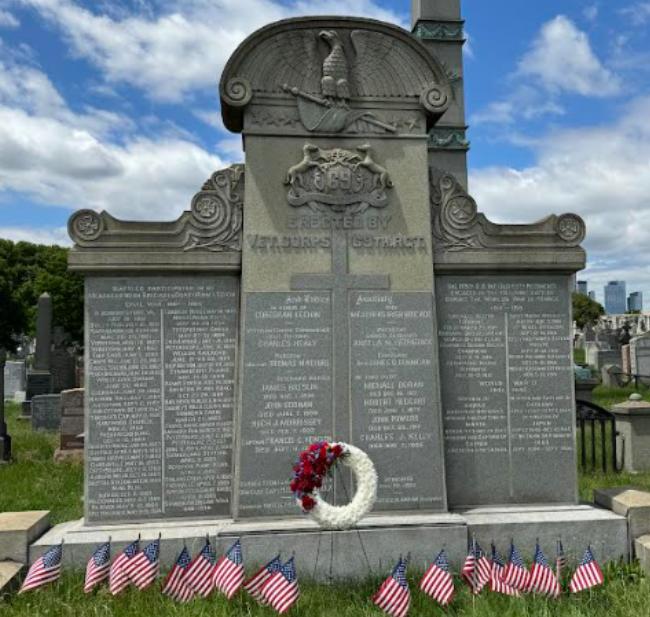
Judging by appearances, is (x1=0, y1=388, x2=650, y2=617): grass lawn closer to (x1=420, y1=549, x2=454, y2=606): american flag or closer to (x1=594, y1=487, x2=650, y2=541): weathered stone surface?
(x1=420, y1=549, x2=454, y2=606): american flag

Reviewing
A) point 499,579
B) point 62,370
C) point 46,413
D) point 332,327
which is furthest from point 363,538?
point 62,370

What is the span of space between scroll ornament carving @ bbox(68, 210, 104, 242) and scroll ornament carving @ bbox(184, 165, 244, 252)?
2.76 ft

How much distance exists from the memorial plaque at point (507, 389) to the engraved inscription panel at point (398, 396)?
33 centimetres

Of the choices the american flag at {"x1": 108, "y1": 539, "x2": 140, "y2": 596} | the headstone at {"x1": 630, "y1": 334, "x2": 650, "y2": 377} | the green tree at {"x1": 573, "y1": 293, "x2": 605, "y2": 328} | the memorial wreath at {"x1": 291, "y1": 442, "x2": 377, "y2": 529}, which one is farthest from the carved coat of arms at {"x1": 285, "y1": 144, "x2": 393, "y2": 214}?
the green tree at {"x1": 573, "y1": 293, "x2": 605, "y2": 328}

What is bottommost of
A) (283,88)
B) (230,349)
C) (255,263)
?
(230,349)

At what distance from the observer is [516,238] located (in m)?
6.77

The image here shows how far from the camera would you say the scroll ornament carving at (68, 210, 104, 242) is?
242 inches

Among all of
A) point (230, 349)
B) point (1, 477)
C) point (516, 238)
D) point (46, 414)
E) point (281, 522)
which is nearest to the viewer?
point (281, 522)

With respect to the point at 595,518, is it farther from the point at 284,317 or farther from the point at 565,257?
the point at 284,317

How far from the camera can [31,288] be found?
49.2 metres

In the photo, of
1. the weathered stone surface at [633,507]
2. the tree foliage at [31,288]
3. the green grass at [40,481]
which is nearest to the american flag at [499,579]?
the weathered stone surface at [633,507]

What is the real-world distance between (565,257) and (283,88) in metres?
3.33

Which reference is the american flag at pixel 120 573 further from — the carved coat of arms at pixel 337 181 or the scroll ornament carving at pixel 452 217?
the scroll ornament carving at pixel 452 217

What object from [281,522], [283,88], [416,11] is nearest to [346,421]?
[281,522]
